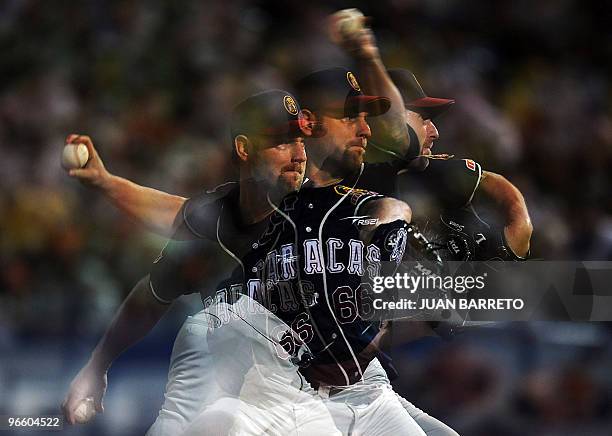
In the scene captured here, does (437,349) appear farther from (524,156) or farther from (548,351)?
(524,156)

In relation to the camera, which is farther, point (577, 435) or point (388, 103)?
point (577, 435)

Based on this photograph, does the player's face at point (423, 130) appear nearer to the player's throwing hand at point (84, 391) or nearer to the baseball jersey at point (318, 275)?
the baseball jersey at point (318, 275)

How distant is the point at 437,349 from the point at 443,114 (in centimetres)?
58

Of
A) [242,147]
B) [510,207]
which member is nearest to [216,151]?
[242,147]

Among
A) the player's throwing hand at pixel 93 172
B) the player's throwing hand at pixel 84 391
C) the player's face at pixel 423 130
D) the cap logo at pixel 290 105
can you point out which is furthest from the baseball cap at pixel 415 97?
the player's throwing hand at pixel 84 391

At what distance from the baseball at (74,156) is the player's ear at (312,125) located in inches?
20.1

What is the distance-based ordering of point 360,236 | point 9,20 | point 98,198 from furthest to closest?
1. point 9,20
2. point 98,198
3. point 360,236

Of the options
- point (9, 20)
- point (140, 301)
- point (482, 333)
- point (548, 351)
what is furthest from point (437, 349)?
point (9, 20)

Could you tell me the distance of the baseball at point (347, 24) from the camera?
228 centimetres

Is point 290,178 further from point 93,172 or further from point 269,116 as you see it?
point 93,172

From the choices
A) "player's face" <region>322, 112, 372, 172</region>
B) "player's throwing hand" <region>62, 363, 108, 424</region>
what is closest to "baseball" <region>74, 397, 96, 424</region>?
"player's throwing hand" <region>62, 363, 108, 424</region>

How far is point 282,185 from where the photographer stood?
7.15ft
